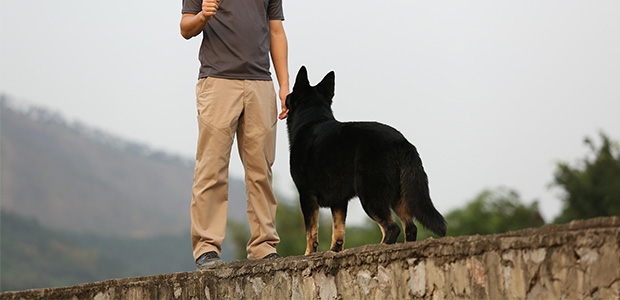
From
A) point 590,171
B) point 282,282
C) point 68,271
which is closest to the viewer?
point 282,282

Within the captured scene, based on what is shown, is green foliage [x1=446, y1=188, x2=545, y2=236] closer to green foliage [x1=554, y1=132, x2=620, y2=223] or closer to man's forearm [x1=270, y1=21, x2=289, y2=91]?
green foliage [x1=554, y1=132, x2=620, y2=223]

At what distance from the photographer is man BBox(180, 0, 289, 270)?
4410 mm

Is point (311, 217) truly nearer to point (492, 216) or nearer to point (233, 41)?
point (233, 41)

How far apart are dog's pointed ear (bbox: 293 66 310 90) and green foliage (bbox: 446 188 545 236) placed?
29579 millimetres

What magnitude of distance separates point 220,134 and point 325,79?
987 mm

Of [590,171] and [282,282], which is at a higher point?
[590,171]

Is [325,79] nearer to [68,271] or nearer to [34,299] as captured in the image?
[34,299]

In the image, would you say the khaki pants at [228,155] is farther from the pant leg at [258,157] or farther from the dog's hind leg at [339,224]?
the dog's hind leg at [339,224]

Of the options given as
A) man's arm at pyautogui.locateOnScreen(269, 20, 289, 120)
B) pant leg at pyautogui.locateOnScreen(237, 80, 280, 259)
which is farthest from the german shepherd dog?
pant leg at pyautogui.locateOnScreen(237, 80, 280, 259)

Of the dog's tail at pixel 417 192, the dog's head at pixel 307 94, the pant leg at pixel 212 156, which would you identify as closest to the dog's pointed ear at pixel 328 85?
the dog's head at pixel 307 94

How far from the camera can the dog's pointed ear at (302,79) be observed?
481cm

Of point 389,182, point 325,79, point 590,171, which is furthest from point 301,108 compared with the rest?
point 590,171

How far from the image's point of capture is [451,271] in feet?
8.96

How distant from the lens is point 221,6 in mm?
4547
